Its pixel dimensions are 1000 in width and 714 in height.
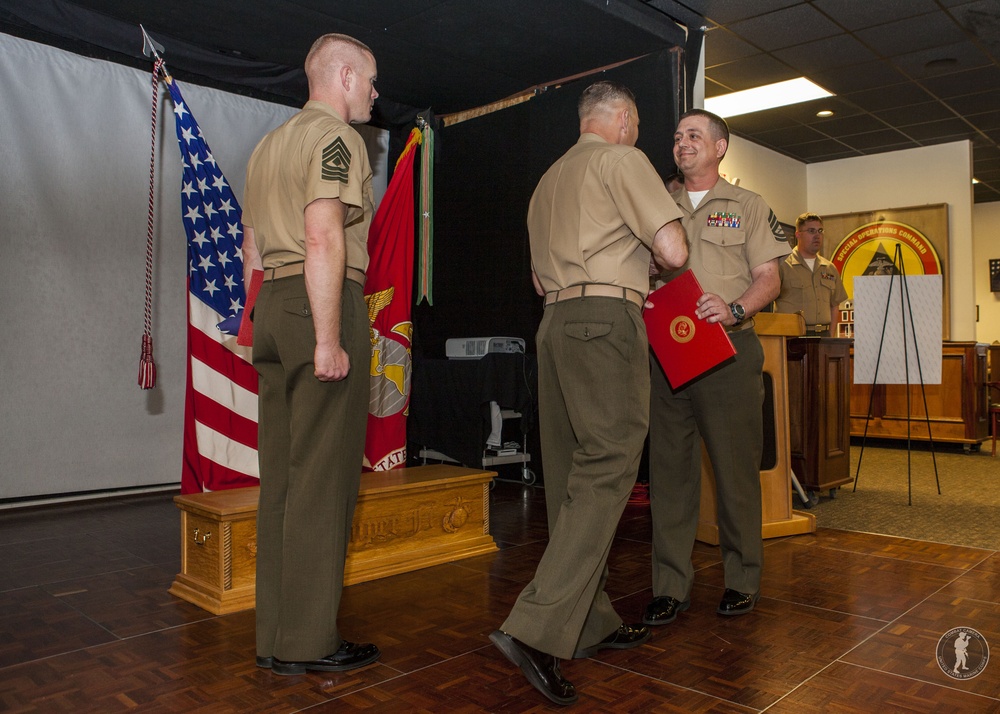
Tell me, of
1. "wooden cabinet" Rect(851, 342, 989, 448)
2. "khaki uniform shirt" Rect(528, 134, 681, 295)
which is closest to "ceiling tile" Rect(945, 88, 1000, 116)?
"wooden cabinet" Rect(851, 342, 989, 448)

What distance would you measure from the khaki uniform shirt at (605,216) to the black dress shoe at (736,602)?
41.9 inches

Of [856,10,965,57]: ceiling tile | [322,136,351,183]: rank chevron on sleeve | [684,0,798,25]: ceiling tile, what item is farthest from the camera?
[856,10,965,57]: ceiling tile

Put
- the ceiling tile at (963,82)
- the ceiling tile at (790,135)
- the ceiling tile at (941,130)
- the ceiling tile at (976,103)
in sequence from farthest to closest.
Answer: the ceiling tile at (790,135), the ceiling tile at (941,130), the ceiling tile at (976,103), the ceiling tile at (963,82)

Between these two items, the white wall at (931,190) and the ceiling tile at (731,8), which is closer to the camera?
the ceiling tile at (731,8)

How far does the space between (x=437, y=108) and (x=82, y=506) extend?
3373mm

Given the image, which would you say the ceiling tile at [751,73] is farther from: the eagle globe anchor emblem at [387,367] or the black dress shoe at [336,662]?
the black dress shoe at [336,662]

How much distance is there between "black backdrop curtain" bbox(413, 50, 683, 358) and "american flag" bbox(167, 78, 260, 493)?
1531 mm

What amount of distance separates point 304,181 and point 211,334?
99.3 inches

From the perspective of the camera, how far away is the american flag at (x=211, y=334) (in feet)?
13.6

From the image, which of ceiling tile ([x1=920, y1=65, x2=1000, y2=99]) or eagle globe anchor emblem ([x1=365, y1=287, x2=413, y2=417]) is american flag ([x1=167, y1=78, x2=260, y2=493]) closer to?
eagle globe anchor emblem ([x1=365, y1=287, x2=413, y2=417])

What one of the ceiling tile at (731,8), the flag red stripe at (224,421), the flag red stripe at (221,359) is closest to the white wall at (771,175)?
the ceiling tile at (731,8)

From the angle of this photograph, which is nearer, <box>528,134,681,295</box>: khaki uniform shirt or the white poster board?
<box>528,134,681,295</box>: khaki uniform shirt

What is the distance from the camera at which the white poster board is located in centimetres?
439
